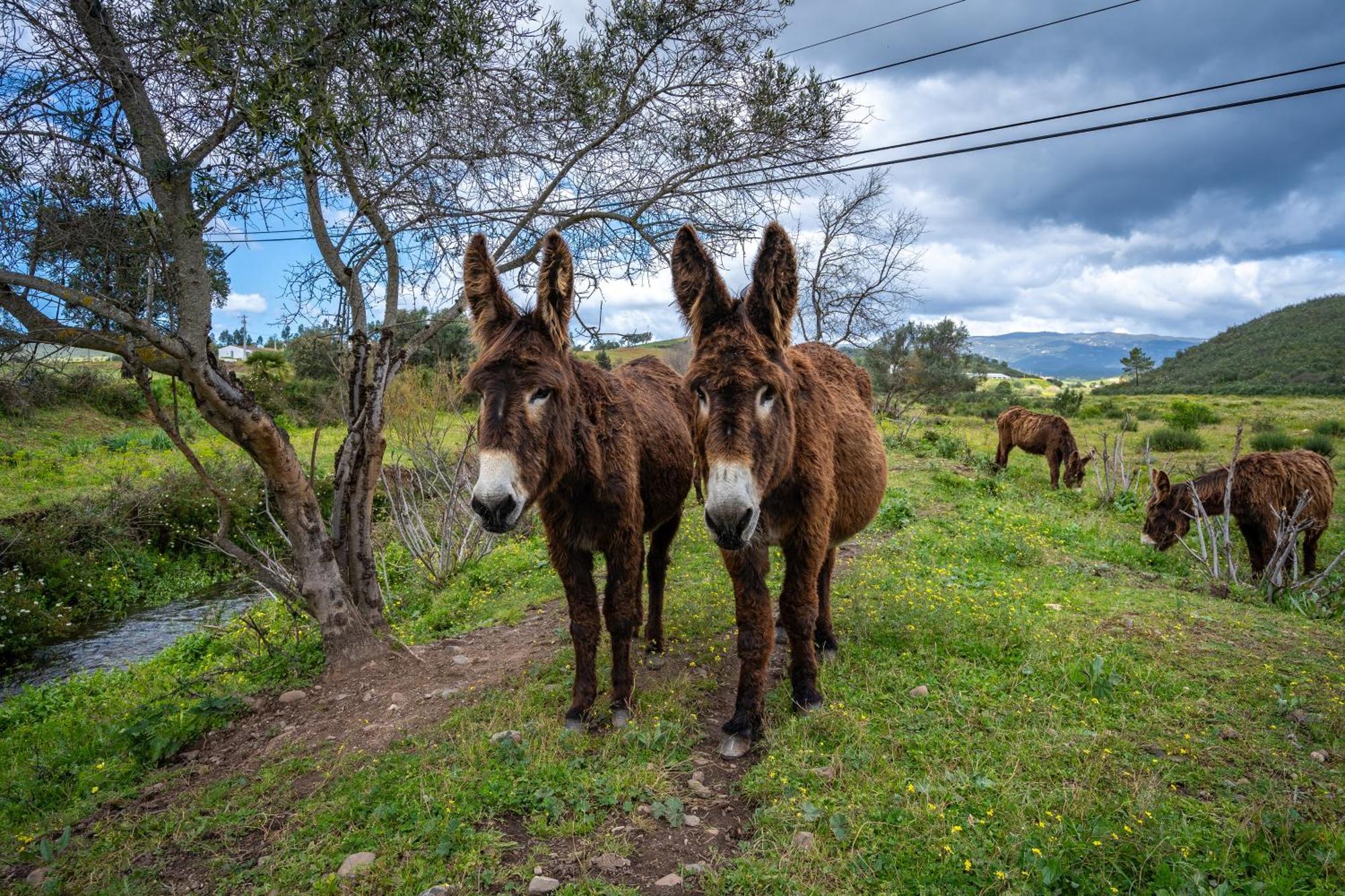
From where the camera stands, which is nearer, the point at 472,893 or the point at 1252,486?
the point at 472,893

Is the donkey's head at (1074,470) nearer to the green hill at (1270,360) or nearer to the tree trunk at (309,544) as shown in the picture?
the tree trunk at (309,544)

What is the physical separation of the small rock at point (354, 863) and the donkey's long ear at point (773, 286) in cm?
345

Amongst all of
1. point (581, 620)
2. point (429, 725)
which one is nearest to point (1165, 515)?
point (581, 620)

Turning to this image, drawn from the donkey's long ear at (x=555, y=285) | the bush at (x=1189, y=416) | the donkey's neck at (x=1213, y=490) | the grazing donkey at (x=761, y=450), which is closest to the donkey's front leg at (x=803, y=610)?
the grazing donkey at (x=761, y=450)

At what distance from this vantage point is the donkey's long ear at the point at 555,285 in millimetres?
3799

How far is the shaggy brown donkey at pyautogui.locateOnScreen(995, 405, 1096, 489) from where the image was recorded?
52.3 ft

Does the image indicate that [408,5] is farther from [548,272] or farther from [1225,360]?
[1225,360]

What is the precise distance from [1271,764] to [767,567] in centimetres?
290

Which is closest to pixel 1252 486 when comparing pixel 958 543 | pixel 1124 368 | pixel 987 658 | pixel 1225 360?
pixel 958 543

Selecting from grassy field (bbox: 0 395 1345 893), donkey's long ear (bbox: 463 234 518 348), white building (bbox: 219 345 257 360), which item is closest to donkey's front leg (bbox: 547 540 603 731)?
grassy field (bbox: 0 395 1345 893)

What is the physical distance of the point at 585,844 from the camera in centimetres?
304

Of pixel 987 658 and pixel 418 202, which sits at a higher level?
pixel 418 202

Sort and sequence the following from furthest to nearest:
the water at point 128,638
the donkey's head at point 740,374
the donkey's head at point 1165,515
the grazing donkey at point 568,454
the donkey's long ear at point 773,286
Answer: the donkey's head at point 1165,515 → the water at point 128,638 → the donkey's long ear at point 773,286 → the grazing donkey at point 568,454 → the donkey's head at point 740,374

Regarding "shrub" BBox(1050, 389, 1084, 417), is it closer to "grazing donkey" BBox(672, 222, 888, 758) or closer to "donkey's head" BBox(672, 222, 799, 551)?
"grazing donkey" BBox(672, 222, 888, 758)
